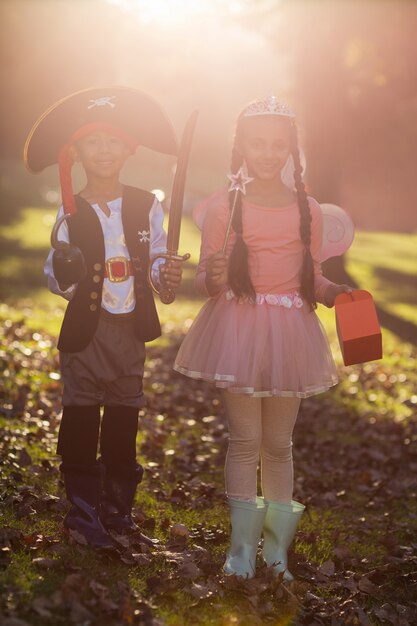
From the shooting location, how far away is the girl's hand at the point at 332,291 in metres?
4.73

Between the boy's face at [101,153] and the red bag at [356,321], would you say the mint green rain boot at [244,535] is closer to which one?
the red bag at [356,321]

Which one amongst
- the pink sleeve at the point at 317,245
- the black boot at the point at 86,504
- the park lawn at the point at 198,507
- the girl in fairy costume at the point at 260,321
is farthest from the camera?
the pink sleeve at the point at 317,245

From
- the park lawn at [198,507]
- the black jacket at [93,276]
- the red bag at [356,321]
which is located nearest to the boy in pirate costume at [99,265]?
the black jacket at [93,276]

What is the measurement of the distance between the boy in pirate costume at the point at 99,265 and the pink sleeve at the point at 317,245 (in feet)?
2.61

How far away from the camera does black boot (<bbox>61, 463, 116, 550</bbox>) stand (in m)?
4.77

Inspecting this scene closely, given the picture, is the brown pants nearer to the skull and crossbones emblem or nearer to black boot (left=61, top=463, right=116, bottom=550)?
black boot (left=61, top=463, right=116, bottom=550)

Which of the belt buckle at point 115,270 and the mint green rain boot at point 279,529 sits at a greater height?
the belt buckle at point 115,270

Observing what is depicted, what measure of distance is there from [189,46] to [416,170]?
24.3 metres

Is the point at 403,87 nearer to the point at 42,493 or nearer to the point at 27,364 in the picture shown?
the point at 27,364

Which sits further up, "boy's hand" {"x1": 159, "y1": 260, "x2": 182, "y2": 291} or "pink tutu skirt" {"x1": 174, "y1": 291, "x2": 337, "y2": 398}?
"boy's hand" {"x1": 159, "y1": 260, "x2": 182, "y2": 291}

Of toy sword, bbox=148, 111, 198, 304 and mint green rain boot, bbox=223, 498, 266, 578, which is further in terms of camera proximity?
mint green rain boot, bbox=223, 498, 266, 578

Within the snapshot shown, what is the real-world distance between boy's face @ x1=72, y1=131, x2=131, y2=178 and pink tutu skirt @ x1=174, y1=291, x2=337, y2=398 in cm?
95

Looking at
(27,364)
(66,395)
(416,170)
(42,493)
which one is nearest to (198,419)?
(27,364)

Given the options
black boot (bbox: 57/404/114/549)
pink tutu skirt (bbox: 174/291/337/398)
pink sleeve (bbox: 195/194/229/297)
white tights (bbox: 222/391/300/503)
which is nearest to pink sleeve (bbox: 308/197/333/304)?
pink tutu skirt (bbox: 174/291/337/398)
